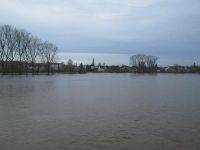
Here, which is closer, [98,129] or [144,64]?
[98,129]

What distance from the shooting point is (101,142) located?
9.52 m

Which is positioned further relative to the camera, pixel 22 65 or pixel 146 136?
pixel 22 65

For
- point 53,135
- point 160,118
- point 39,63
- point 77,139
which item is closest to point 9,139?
point 53,135

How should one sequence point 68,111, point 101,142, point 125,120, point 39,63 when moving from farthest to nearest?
point 39,63
point 68,111
point 125,120
point 101,142

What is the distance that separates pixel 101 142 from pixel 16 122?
14.9 feet

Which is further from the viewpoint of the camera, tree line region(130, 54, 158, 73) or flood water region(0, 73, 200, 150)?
tree line region(130, 54, 158, 73)

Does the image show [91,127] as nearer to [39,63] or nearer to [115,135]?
[115,135]

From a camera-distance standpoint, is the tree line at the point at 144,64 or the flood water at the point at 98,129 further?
the tree line at the point at 144,64

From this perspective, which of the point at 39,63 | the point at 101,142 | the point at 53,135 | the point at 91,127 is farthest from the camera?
the point at 39,63

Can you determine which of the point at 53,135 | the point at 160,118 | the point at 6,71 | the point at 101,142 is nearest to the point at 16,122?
the point at 53,135

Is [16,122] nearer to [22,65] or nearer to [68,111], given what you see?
[68,111]

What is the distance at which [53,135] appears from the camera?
10305mm

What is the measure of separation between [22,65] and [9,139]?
91564mm

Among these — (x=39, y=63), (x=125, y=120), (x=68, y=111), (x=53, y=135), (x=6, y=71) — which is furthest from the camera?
(x=39, y=63)
